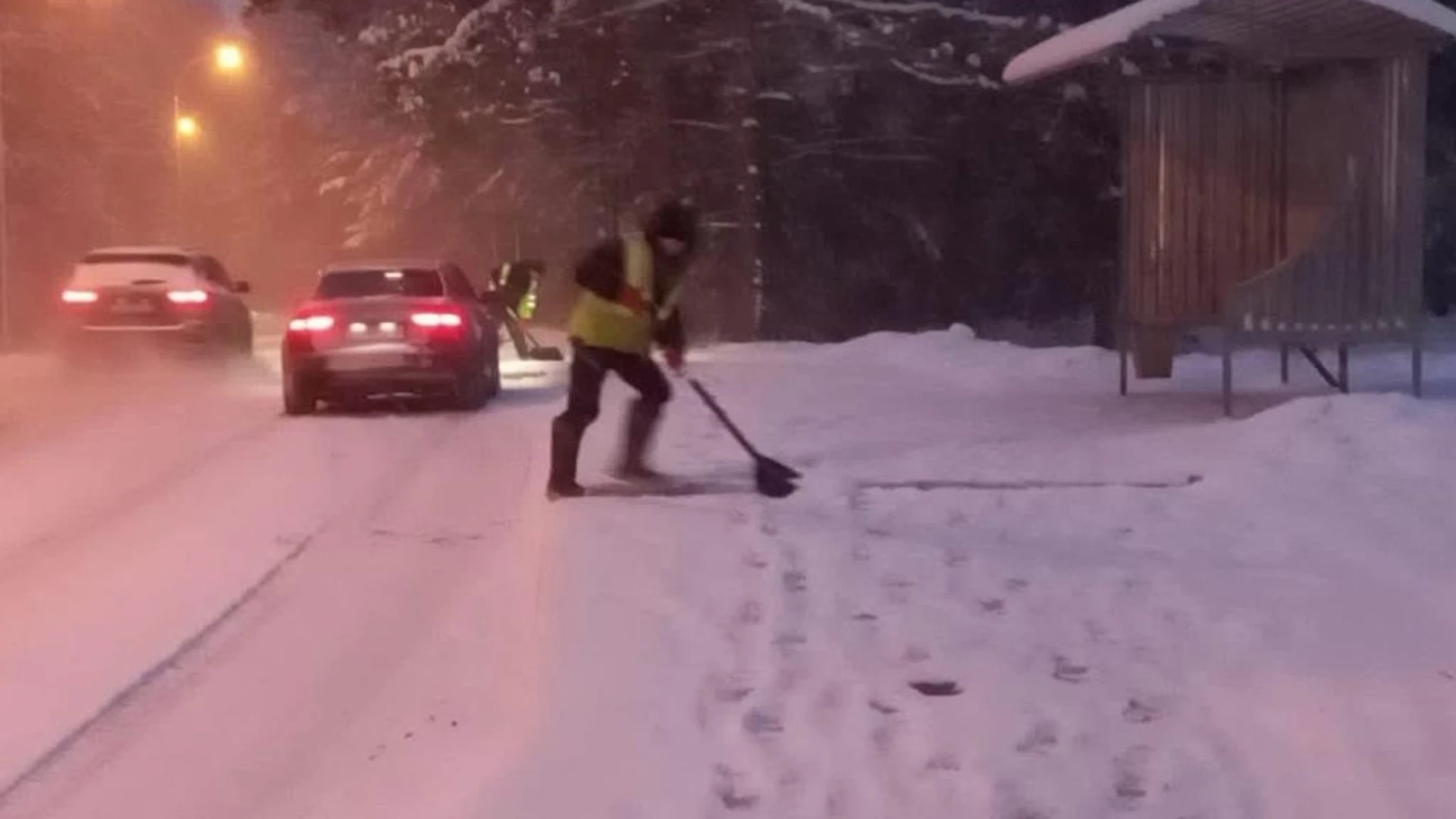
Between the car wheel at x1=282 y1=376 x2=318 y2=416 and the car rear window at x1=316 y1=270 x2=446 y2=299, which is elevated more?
the car rear window at x1=316 y1=270 x2=446 y2=299

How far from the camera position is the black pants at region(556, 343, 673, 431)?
1262 cm

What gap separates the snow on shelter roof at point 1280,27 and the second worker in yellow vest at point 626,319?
5.28m

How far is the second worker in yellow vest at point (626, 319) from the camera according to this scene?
40.7 ft

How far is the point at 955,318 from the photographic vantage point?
37000 millimetres

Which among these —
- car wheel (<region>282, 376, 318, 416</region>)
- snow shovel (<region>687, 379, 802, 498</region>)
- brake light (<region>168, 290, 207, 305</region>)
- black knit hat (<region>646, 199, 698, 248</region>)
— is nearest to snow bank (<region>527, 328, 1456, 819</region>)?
snow shovel (<region>687, 379, 802, 498</region>)

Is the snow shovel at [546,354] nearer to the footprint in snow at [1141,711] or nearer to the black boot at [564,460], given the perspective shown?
the black boot at [564,460]

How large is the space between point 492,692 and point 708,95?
84.0ft

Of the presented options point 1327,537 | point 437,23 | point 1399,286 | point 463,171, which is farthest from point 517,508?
point 463,171

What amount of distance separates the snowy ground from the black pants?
636 millimetres

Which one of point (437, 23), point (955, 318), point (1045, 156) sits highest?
point (437, 23)

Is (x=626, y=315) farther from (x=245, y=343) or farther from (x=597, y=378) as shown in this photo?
(x=245, y=343)

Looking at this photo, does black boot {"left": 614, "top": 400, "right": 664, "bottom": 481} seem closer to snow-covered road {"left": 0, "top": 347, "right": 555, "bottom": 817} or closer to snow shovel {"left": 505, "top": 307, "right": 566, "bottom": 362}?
snow-covered road {"left": 0, "top": 347, "right": 555, "bottom": 817}

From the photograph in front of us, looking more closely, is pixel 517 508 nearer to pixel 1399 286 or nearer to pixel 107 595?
pixel 107 595

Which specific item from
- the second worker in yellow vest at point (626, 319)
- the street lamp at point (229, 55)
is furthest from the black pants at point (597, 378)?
the street lamp at point (229, 55)
